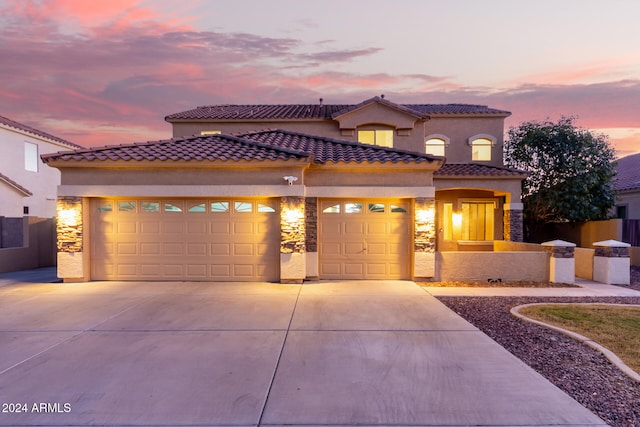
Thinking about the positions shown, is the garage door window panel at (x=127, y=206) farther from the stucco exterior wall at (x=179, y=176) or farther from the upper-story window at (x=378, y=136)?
the upper-story window at (x=378, y=136)

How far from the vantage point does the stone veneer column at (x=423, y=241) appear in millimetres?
11234

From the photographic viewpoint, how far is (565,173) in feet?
61.3

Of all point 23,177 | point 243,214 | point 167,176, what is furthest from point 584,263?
point 23,177

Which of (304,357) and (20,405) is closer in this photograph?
(20,405)

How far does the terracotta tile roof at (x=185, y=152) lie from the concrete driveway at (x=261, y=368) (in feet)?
14.6

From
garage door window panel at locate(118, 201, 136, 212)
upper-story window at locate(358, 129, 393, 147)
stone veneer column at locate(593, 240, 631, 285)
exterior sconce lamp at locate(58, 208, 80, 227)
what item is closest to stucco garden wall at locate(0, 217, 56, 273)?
exterior sconce lamp at locate(58, 208, 80, 227)

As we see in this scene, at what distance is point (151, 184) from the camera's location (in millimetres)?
11039

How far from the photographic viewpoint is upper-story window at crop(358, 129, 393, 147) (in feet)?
59.1

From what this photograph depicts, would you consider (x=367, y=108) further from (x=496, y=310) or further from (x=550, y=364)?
(x=550, y=364)

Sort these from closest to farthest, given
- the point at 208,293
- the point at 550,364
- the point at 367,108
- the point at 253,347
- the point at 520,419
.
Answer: the point at 520,419
the point at 550,364
the point at 253,347
the point at 208,293
the point at 367,108

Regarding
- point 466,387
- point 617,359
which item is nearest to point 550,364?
point 617,359

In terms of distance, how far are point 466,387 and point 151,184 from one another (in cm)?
1005

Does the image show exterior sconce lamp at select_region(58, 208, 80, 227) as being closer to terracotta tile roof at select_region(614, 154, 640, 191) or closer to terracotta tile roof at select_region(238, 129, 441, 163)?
terracotta tile roof at select_region(238, 129, 441, 163)

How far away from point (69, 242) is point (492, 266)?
1318 centimetres
